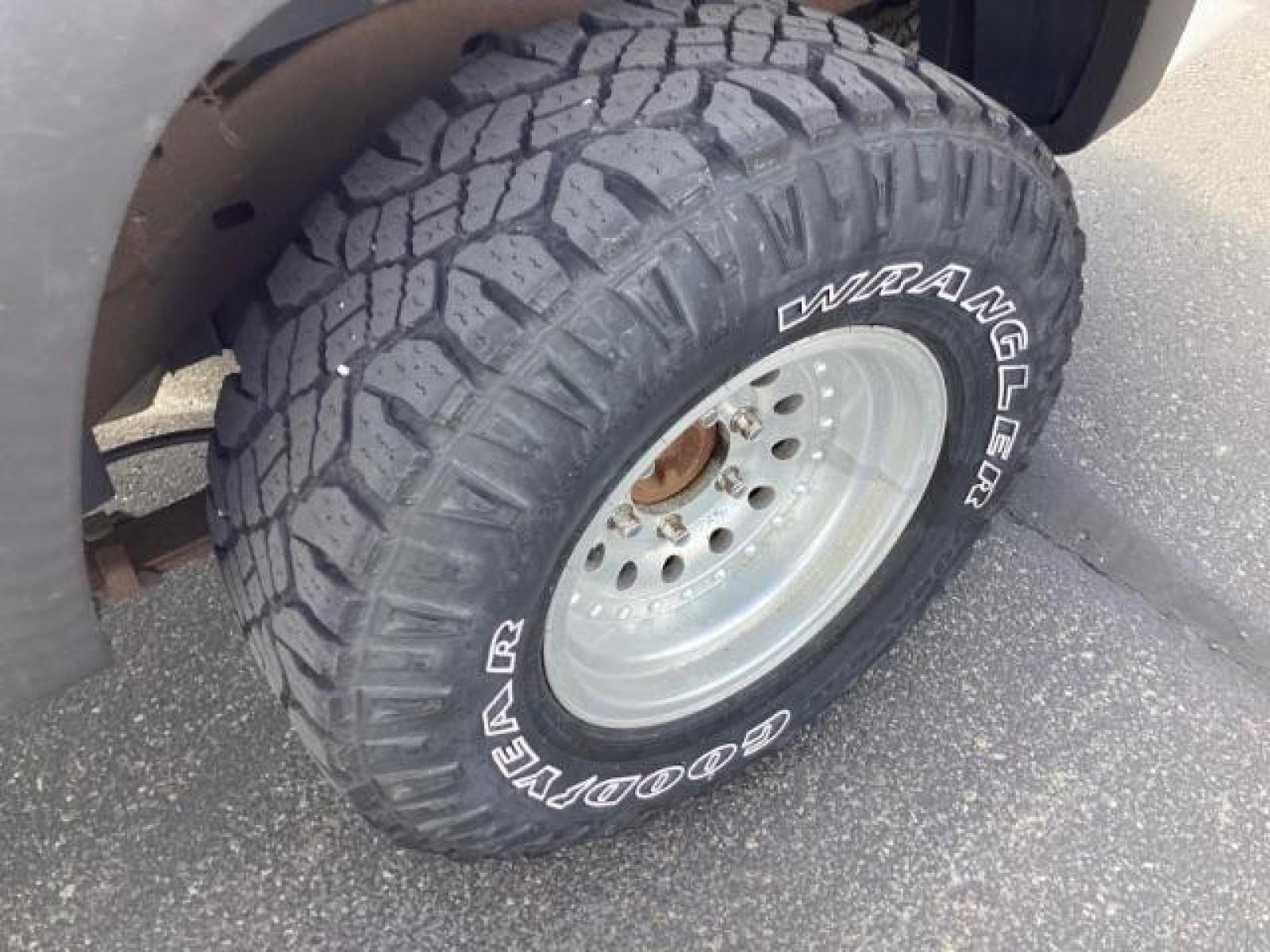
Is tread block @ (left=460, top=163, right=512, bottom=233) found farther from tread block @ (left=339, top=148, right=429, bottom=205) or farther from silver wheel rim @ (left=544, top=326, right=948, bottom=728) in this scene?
silver wheel rim @ (left=544, top=326, right=948, bottom=728)

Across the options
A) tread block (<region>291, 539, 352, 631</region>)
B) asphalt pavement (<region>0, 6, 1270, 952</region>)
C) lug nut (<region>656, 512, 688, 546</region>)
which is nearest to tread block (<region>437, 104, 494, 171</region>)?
tread block (<region>291, 539, 352, 631</region>)

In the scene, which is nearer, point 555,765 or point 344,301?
point 344,301

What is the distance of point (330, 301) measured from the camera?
1.36 meters

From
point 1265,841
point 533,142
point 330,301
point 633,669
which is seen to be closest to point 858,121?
point 533,142

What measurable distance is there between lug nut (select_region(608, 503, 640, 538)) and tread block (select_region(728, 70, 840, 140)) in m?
0.60

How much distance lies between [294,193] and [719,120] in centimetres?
51

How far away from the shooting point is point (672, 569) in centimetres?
192

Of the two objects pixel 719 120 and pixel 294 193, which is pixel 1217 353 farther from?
pixel 294 193

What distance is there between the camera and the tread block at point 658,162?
50.8 inches

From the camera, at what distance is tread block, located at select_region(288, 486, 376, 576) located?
1316 millimetres

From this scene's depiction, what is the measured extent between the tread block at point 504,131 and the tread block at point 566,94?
2 centimetres

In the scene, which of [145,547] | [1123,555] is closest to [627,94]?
[145,547]

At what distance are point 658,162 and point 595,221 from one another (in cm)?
9

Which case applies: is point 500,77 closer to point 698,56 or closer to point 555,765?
point 698,56
